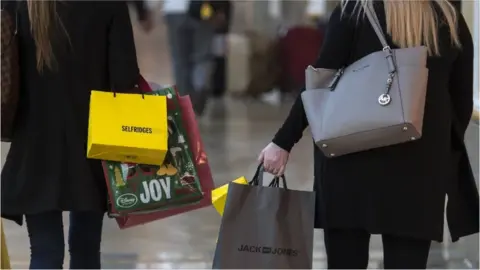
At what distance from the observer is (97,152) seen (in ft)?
9.31

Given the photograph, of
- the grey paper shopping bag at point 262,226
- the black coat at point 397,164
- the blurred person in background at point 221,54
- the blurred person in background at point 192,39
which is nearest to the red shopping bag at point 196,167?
the grey paper shopping bag at point 262,226

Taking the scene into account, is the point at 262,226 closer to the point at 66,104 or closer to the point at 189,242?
the point at 66,104

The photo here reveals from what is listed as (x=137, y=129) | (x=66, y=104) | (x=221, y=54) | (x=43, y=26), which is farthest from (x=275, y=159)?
(x=221, y=54)

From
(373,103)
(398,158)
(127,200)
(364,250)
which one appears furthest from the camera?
(127,200)

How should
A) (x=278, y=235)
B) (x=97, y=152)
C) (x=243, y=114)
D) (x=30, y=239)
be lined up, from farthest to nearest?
(x=243, y=114)
(x=30, y=239)
(x=97, y=152)
(x=278, y=235)

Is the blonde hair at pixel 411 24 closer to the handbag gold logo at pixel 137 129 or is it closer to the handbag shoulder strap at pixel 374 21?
the handbag shoulder strap at pixel 374 21

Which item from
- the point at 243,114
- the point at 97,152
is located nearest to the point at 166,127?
the point at 97,152

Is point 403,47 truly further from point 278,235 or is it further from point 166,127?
point 166,127

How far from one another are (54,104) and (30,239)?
556mm

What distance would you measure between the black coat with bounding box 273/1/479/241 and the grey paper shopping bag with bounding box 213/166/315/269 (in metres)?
0.10

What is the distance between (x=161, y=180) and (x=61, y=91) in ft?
1.58

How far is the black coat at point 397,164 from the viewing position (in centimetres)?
245

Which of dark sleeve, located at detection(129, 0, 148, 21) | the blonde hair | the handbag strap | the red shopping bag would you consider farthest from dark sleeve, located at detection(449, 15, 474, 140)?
dark sleeve, located at detection(129, 0, 148, 21)

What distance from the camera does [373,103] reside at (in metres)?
2.34
